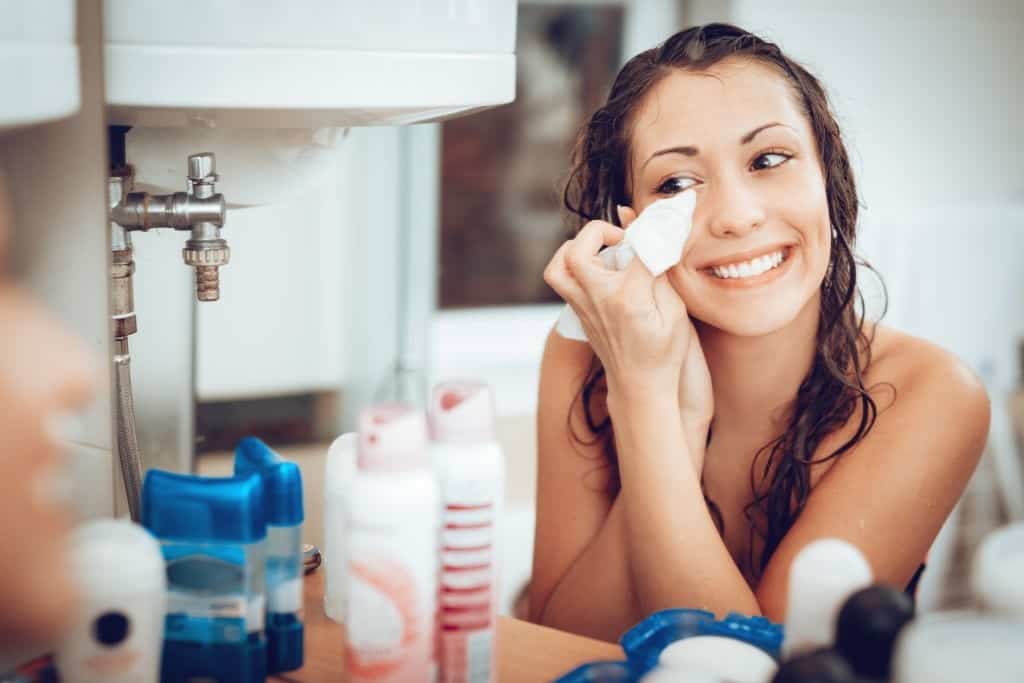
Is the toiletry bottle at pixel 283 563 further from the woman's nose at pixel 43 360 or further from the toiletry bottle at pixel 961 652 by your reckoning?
the toiletry bottle at pixel 961 652

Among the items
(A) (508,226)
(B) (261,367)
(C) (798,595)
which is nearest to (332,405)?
(B) (261,367)

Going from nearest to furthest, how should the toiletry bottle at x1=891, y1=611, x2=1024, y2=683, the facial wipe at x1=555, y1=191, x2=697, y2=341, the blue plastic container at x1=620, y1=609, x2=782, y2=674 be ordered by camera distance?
the toiletry bottle at x1=891, y1=611, x2=1024, y2=683
the blue plastic container at x1=620, y1=609, x2=782, y2=674
the facial wipe at x1=555, y1=191, x2=697, y2=341

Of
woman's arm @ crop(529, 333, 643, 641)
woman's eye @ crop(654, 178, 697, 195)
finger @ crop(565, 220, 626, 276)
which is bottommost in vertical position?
woman's arm @ crop(529, 333, 643, 641)

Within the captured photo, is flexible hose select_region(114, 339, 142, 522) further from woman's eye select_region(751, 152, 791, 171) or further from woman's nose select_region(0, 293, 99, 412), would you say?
woman's eye select_region(751, 152, 791, 171)

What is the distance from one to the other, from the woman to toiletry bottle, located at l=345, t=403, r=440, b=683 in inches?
13.8

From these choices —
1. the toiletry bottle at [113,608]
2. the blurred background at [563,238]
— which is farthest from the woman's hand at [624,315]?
the blurred background at [563,238]

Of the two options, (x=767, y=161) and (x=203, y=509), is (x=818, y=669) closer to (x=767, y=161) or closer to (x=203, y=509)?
(x=203, y=509)

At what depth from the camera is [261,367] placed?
2320 mm

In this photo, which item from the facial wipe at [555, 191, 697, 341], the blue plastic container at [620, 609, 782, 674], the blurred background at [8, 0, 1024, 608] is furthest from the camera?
the blurred background at [8, 0, 1024, 608]

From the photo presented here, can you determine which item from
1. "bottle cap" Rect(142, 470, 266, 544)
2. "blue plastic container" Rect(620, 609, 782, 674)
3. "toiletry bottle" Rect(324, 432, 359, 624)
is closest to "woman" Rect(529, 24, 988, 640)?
"blue plastic container" Rect(620, 609, 782, 674)

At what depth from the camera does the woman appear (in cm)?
99

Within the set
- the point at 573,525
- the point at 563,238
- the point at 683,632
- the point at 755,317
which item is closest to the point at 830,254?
the point at 755,317

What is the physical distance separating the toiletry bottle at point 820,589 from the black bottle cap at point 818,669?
3 centimetres

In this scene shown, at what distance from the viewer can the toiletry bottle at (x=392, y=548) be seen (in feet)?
2.16
